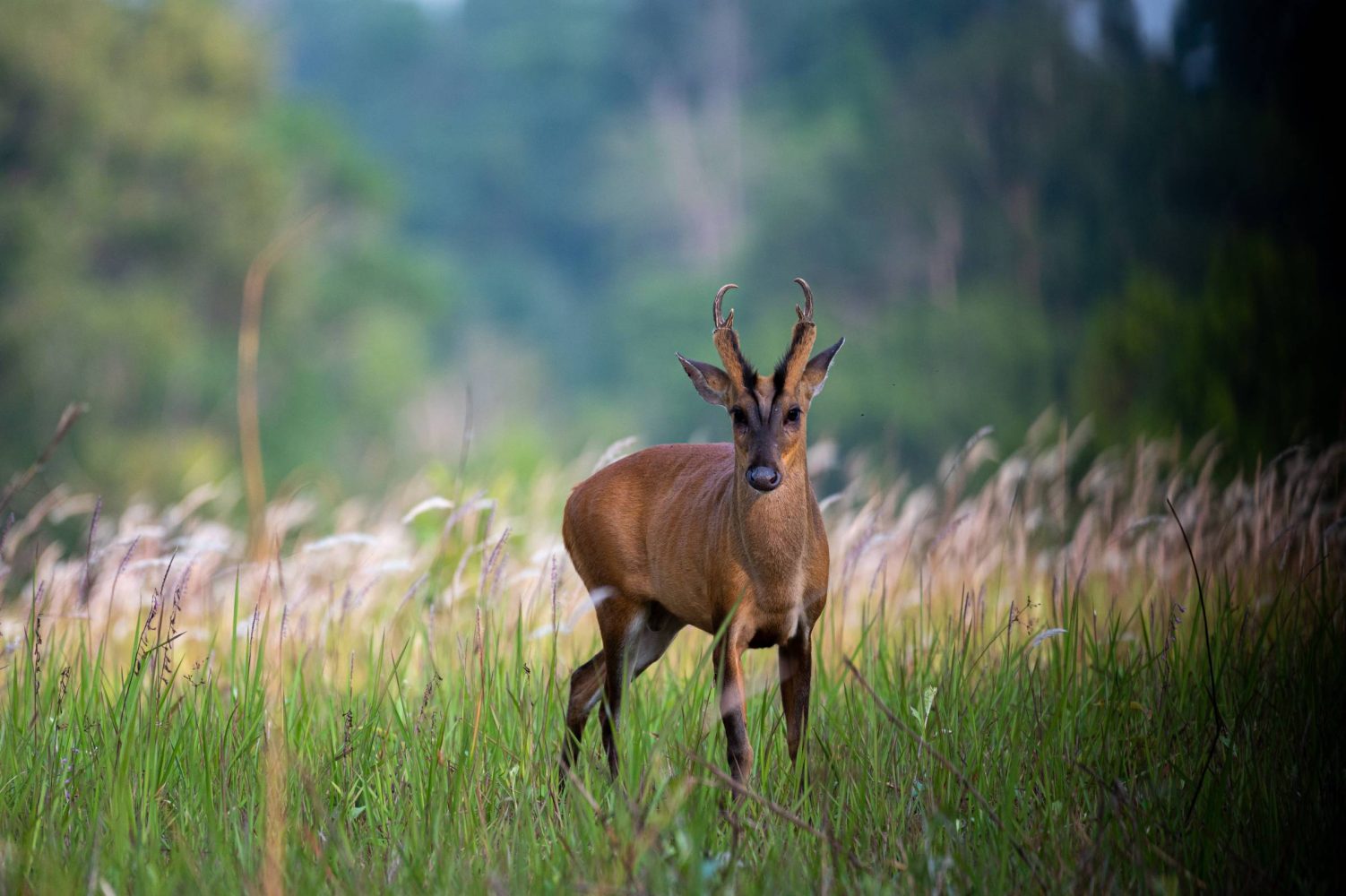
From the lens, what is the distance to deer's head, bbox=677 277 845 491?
12.9 ft

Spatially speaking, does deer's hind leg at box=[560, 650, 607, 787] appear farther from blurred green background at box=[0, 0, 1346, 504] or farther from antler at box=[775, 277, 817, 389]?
blurred green background at box=[0, 0, 1346, 504]

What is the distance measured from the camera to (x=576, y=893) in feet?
10.4

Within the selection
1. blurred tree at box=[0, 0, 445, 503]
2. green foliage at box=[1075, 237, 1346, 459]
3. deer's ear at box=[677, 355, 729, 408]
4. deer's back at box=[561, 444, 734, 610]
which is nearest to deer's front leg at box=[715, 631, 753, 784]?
deer's back at box=[561, 444, 734, 610]

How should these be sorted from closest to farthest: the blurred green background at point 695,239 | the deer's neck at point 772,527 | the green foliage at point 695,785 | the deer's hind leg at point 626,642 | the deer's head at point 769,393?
the green foliage at point 695,785 → the deer's head at point 769,393 → the deer's neck at point 772,527 → the deer's hind leg at point 626,642 → the blurred green background at point 695,239

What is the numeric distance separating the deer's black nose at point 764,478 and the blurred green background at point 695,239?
8.15m

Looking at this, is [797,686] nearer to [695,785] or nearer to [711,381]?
[695,785]

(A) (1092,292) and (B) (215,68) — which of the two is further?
(B) (215,68)

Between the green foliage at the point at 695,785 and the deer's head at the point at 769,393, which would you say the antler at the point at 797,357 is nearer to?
the deer's head at the point at 769,393

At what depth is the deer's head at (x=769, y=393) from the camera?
3920mm

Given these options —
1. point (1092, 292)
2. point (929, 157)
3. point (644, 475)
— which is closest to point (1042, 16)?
point (929, 157)

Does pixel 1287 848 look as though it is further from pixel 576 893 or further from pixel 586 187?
pixel 586 187

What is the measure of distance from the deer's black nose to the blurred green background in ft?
26.7

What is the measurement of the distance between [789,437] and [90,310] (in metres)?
22.1

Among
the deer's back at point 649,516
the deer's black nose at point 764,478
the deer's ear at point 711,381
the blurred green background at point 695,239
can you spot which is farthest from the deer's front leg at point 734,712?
the blurred green background at point 695,239
